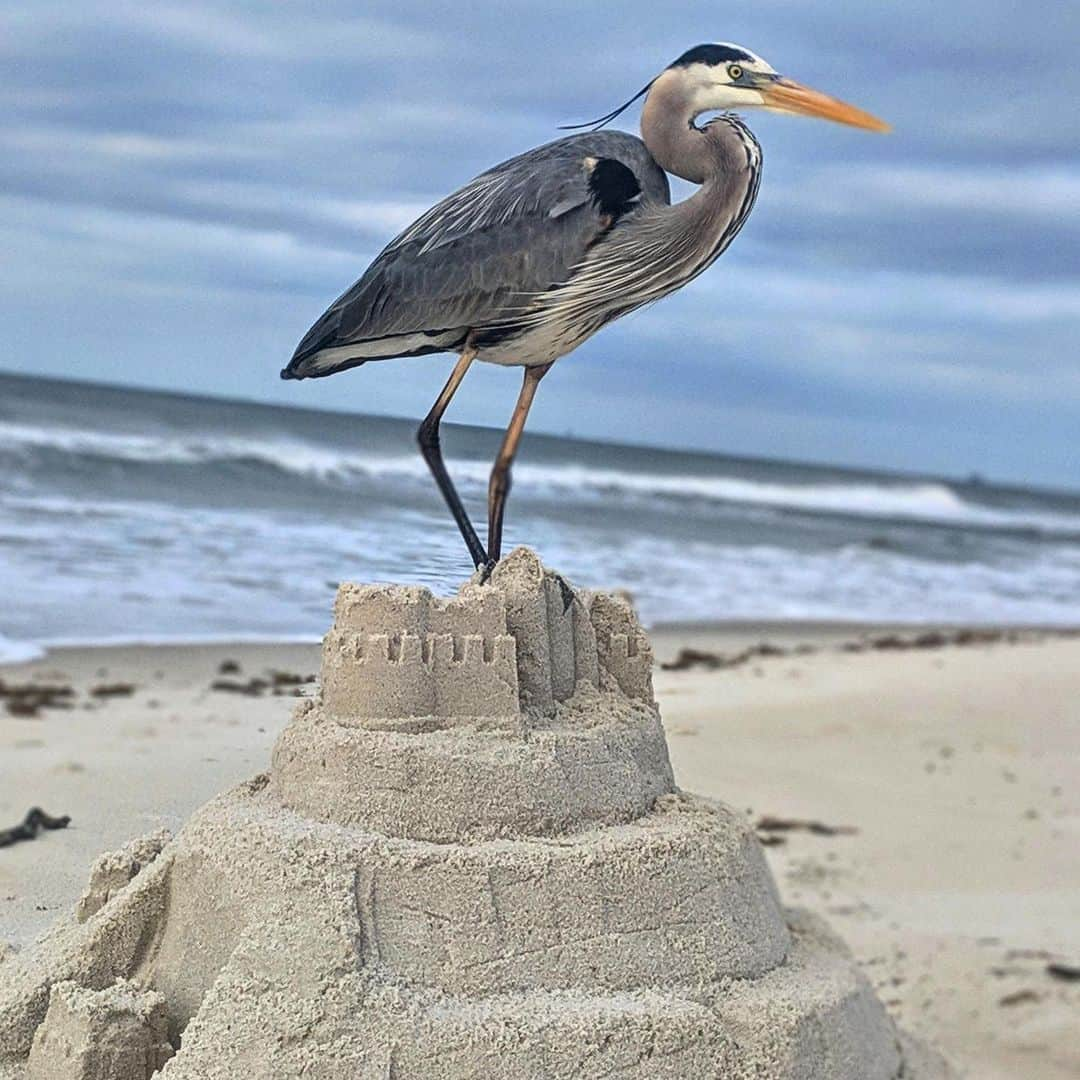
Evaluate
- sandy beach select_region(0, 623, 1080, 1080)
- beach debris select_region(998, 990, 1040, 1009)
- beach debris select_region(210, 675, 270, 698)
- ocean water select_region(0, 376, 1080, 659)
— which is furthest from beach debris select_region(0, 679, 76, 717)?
beach debris select_region(998, 990, 1040, 1009)

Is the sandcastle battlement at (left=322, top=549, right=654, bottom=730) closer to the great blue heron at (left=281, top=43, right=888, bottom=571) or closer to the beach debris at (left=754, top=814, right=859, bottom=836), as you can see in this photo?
the great blue heron at (left=281, top=43, right=888, bottom=571)

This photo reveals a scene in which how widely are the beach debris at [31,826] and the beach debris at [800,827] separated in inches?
173

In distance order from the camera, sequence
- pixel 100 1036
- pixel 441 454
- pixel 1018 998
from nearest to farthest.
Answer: pixel 100 1036
pixel 441 454
pixel 1018 998

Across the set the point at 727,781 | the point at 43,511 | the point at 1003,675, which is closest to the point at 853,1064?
the point at 727,781

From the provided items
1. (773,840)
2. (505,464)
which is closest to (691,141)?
(505,464)

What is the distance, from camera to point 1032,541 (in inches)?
1432

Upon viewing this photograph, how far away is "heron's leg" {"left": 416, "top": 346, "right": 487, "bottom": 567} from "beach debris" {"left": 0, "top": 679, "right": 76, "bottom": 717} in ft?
18.0

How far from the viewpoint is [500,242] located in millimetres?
3852

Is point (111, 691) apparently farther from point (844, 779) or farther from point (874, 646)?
point (874, 646)

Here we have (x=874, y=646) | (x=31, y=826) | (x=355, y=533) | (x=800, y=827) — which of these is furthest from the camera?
(x=874, y=646)

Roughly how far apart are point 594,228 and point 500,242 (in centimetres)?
24

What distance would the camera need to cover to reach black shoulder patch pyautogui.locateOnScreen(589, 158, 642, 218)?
3844mm

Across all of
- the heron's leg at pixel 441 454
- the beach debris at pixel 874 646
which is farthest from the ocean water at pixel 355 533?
the beach debris at pixel 874 646

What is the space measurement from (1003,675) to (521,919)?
34.0ft
